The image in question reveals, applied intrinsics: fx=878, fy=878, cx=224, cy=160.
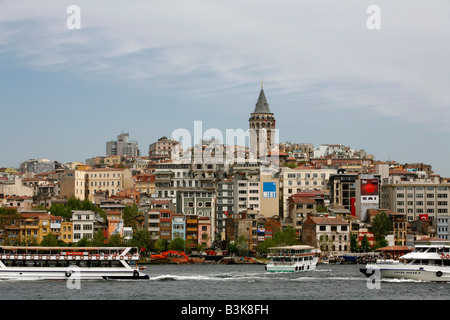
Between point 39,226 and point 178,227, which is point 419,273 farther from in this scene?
point 39,226

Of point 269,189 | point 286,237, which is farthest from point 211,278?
point 269,189

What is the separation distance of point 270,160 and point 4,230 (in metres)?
43.1

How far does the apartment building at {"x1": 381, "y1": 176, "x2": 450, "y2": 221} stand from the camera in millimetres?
92938

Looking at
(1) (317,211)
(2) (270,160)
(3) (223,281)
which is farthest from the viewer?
(2) (270,160)

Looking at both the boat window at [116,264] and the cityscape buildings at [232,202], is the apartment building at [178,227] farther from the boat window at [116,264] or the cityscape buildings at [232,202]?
the boat window at [116,264]

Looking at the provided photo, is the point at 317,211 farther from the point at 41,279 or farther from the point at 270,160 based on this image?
the point at 41,279

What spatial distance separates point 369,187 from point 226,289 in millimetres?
50419

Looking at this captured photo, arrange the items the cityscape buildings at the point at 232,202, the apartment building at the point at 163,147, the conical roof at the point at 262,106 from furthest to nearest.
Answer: the apartment building at the point at 163,147
the conical roof at the point at 262,106
the cityscape buildings at the point at 232,202

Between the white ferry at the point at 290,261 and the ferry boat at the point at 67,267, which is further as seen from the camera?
the white ferry at the point at 290,261

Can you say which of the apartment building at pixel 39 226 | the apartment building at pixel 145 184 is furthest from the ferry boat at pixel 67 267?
the apartment building at pixel 145 184

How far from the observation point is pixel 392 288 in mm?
41156

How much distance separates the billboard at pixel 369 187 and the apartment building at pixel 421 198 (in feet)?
16.2

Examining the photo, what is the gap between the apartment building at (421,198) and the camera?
3659 inches
